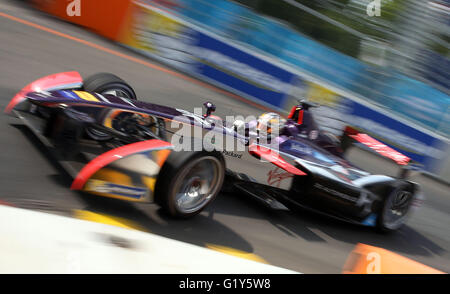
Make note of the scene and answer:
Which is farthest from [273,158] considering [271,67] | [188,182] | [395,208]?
[271,67]

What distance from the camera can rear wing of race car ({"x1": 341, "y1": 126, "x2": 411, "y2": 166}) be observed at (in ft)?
17.1

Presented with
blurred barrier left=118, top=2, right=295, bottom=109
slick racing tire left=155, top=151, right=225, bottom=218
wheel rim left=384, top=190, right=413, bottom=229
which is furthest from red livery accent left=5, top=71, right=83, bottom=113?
blurred barrier left=118, top=2, right=295, bottom=109

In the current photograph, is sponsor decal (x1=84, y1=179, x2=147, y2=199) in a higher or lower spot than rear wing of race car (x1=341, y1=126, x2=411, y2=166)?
lower

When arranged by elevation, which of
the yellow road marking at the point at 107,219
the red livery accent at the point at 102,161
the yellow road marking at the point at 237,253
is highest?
the red livery accent at the point at 102,161

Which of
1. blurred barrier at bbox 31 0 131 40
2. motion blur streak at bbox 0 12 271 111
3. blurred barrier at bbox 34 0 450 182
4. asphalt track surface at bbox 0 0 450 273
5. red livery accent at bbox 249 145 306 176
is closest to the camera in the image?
asphalt track surface at bbox 0 0 450 273

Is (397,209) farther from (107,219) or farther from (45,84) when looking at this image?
(45,84)

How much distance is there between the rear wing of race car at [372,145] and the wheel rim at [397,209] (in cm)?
38

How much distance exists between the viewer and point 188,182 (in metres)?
3.94

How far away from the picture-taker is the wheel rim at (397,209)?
5.25 metres

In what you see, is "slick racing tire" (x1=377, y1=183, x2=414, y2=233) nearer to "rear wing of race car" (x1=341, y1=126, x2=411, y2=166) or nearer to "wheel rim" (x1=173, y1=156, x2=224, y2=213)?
"rear wing of race car" (x1=341, y1=126, x2=411, y2=166)

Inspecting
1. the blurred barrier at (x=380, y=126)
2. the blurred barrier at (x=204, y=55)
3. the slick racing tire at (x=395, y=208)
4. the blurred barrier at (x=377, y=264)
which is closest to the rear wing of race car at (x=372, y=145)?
the slick racing tire at (x=395, y=208)

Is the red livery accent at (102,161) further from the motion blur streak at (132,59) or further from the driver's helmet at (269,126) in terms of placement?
the motion blur streak at (132,59)

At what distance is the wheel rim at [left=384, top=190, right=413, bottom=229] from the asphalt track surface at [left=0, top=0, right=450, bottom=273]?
6.6 inches

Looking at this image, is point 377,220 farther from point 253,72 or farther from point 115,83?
point 253,72
